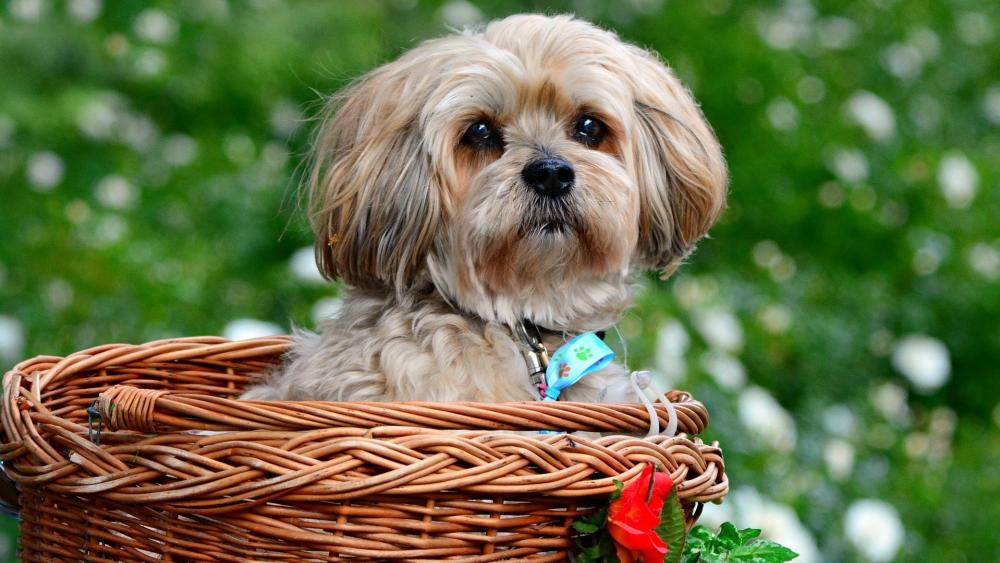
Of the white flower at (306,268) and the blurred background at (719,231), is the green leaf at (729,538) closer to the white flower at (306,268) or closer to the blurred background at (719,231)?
the blurred background at (719,231)

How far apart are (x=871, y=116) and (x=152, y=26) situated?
3.67m

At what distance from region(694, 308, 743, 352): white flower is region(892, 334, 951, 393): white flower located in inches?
39.7

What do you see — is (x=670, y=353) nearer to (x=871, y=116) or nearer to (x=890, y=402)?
(x=890, y=402)

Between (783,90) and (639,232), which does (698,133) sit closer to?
(639,232)

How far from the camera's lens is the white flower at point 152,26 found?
6402 mm

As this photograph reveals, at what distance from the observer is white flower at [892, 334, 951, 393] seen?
18.9 feet

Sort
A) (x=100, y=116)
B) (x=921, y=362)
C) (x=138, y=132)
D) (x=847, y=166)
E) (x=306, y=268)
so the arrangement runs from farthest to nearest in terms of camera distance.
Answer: (x=138, y=132) < (x=847, y=166) < (x=100, y=116) < (x=921, y=362) < (x=306, y=268)

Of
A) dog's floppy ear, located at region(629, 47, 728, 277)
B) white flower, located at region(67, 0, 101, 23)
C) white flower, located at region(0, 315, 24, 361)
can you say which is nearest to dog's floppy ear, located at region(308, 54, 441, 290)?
dog's floppy ear, located at region(629, 47, 728, 277)

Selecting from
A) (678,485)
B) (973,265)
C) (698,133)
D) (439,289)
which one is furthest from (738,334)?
(678,485)

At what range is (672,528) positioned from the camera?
236cm

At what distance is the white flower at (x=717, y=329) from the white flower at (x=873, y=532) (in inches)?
32.5

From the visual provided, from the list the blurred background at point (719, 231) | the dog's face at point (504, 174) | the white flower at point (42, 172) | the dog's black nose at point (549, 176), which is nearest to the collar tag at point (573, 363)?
the dog's face at point (504, 174)

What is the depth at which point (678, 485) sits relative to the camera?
8.09 feet

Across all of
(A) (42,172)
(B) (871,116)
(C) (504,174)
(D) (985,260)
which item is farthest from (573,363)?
(B) (871,116)
